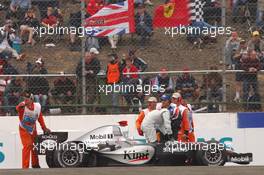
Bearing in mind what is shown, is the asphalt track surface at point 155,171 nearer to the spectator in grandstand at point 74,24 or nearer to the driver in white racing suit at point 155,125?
the driver in white racing suit at point 155,125

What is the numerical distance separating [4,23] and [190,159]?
404 cm

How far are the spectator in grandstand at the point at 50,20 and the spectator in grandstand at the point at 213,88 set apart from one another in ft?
9.15

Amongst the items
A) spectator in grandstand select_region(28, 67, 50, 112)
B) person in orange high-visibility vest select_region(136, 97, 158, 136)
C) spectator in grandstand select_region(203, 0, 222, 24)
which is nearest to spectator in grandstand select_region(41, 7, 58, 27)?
spectator in grandstand select_region(28, 67, 50, 112)

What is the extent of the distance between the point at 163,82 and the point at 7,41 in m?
2.81

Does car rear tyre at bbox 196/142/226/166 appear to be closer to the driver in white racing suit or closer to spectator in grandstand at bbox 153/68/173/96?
the driver in white racing suit

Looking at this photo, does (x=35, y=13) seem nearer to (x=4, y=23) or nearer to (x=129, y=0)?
(x=4, y=23)

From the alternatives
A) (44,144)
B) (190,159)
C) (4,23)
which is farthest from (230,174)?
(4,23)

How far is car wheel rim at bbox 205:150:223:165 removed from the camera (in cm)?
1338

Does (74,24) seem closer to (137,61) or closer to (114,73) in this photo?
(114,73)

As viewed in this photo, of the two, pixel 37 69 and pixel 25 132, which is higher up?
pixel 37 69

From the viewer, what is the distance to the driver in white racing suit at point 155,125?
13.7 meters

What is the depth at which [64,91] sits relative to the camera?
555 inches

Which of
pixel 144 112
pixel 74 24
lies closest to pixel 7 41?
pixel 74 24

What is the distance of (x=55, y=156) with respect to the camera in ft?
44.4
